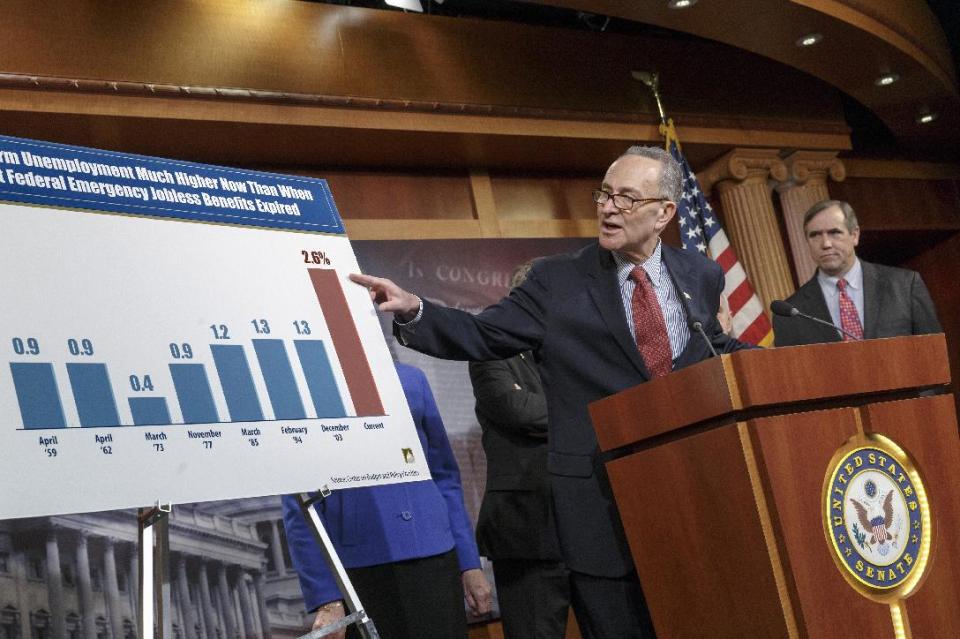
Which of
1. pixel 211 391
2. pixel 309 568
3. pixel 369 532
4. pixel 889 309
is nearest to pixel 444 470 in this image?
pixel 369 532

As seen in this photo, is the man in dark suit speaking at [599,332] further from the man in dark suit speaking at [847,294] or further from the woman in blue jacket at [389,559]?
the man in dark suit speaking at [847,294]

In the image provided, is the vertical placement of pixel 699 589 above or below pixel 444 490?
below

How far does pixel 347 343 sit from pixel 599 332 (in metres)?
0.56

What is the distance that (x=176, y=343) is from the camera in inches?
82.0

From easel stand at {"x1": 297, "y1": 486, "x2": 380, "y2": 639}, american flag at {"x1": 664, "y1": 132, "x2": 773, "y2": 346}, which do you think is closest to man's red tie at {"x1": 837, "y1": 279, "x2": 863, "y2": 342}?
american flag at {"x1": 664, "y1": 132, "x2": 773, "y2": 346}

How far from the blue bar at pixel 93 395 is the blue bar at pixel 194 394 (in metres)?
0.13

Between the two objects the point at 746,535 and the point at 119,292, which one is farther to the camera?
the point at 119,292

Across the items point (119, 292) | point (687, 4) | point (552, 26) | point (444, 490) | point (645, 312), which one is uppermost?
point (552, 26)

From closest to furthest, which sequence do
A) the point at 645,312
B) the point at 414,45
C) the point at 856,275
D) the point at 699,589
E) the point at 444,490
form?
the point at 699,589 → the point at 645,312 → the point at 444,490 → the point at 856,275 → the point at 414,45

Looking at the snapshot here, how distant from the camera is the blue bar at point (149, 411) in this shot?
1.96m

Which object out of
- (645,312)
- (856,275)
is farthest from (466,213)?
(645,312)

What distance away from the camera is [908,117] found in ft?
21.9

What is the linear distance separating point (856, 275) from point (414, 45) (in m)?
2.28

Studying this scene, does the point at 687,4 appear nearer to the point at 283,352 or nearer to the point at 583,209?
the point at 583,209
